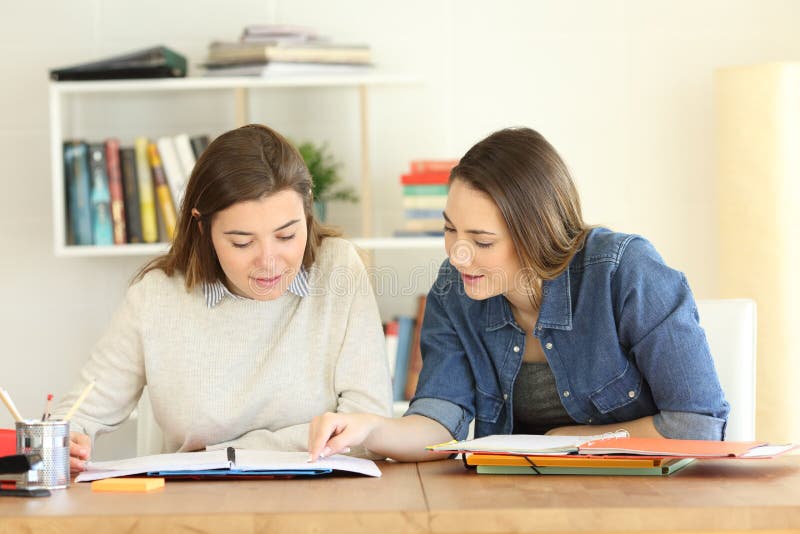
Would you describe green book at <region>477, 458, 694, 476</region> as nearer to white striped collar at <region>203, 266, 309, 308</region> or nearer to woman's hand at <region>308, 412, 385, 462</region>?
woman's hand at <region>308, 412, 385, 462</region>

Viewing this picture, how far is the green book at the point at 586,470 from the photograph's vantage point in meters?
1.36

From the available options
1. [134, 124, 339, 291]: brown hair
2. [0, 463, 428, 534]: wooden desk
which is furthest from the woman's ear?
[0, 463, 428, 534]: wooden desk

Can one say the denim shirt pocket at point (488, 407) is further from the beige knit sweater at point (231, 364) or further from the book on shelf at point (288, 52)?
the book on shelf at point (288, 52)

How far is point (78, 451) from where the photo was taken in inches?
59.4

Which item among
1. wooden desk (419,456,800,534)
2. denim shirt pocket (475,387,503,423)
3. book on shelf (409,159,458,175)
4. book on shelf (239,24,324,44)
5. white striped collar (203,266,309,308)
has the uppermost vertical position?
book on shelf (239,24,324,44)

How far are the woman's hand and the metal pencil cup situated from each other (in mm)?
333

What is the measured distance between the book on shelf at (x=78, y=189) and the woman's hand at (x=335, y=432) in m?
1.55

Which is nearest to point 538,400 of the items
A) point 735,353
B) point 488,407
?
point 488,407

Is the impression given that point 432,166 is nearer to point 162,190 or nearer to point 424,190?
point 424,190

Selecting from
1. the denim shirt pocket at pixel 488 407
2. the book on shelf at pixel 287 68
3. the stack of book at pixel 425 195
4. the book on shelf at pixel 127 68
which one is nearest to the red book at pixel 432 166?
the stack of book at pixel 425 195

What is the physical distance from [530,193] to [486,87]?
4.50 feet

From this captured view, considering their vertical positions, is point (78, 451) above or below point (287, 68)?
below

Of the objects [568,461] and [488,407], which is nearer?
[568,461]

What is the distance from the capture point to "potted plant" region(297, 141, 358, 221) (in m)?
2.79
